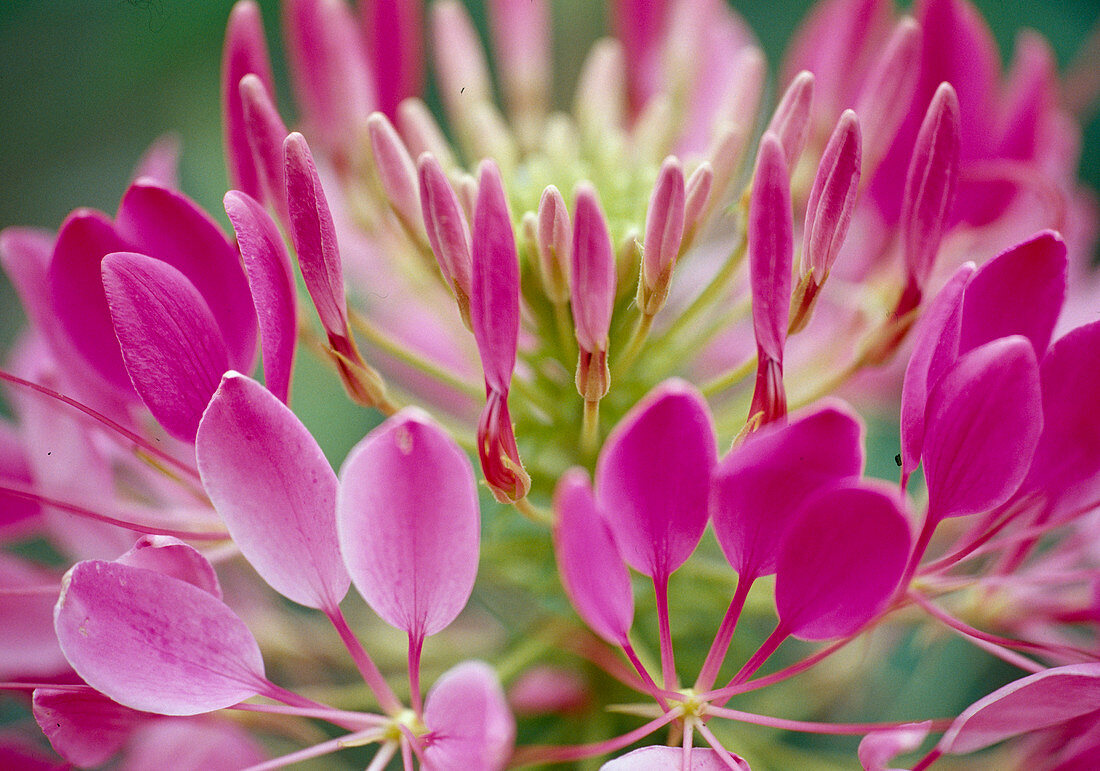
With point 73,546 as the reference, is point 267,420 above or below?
above

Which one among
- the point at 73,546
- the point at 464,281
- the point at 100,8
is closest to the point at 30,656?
the point at 73,546

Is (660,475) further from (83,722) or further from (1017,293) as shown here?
(83,722)

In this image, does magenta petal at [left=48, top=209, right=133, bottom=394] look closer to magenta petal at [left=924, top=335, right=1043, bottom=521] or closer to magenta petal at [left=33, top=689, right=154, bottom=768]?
magenta petal at [left=33, top=689, right=154, bottom=768]

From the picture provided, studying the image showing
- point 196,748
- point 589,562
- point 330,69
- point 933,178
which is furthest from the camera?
point 330,69

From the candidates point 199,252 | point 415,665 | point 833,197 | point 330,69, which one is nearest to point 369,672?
point 415,665

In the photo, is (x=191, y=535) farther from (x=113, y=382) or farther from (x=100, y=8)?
(x=100, y=8)

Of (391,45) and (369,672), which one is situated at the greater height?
(391,45)
